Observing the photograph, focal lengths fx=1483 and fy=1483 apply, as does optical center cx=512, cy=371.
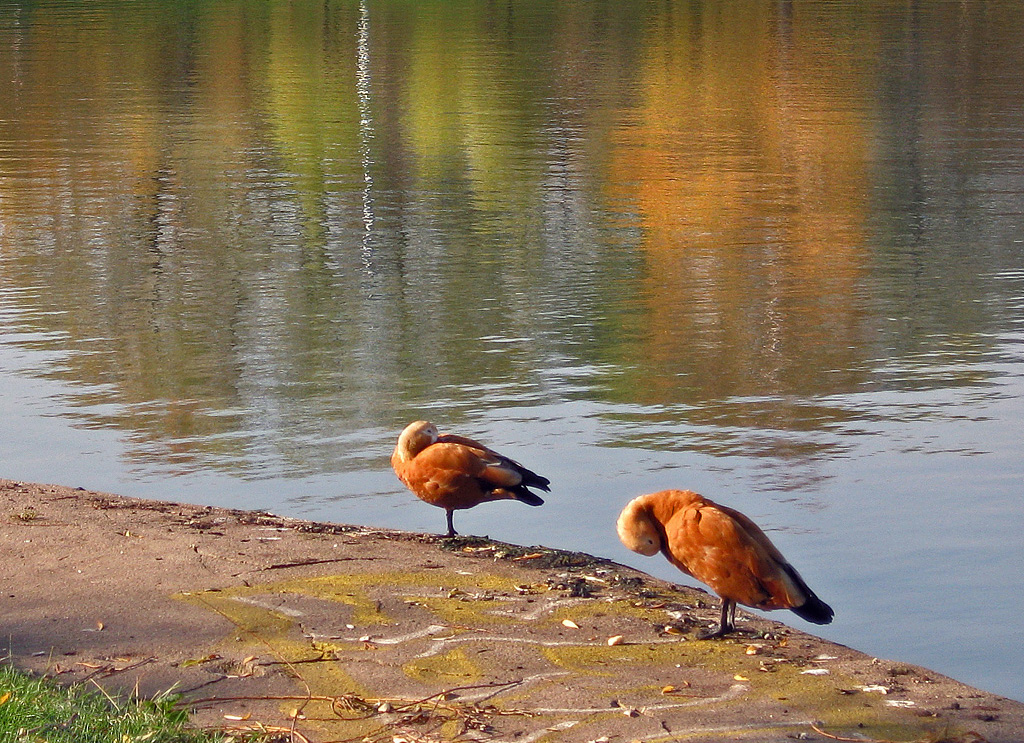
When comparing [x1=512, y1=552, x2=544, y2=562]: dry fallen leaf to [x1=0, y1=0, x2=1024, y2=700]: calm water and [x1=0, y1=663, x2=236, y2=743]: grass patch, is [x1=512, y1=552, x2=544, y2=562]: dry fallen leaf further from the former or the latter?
[x1=0, y1=663, x2=236, y2=743]: grass patch

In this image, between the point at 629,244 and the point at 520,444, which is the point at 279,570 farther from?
the point at 629,244

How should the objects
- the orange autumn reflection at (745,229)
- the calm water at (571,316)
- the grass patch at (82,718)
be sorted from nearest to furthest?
the grass patch at (82,718) < the calm water at (571,316) < the orange autumn reflection at (745,229)

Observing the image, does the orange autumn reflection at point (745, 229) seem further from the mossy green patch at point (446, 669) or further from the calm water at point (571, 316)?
the mossy green patch at point (446, 669)

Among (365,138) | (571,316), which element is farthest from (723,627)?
(365,138)

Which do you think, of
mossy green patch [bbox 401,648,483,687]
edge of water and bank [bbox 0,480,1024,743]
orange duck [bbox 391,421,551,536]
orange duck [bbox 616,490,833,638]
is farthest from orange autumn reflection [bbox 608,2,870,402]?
mossy green patch [bbox 401,648,483,687]

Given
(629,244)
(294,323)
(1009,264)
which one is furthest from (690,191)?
(294,323)

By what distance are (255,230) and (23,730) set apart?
13.5 m

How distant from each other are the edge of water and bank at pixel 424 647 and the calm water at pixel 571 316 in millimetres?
1122

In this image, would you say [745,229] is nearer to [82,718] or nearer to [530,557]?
[530,557]

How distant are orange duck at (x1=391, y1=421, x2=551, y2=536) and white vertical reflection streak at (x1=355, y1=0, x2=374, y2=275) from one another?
8.11m

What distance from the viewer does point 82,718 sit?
193 inches

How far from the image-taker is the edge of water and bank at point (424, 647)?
5297 mm

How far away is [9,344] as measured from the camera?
12789 mm

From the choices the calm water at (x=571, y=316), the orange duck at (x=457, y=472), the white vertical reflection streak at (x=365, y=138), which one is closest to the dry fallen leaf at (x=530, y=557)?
the orange duck at (x=457, y=472)
